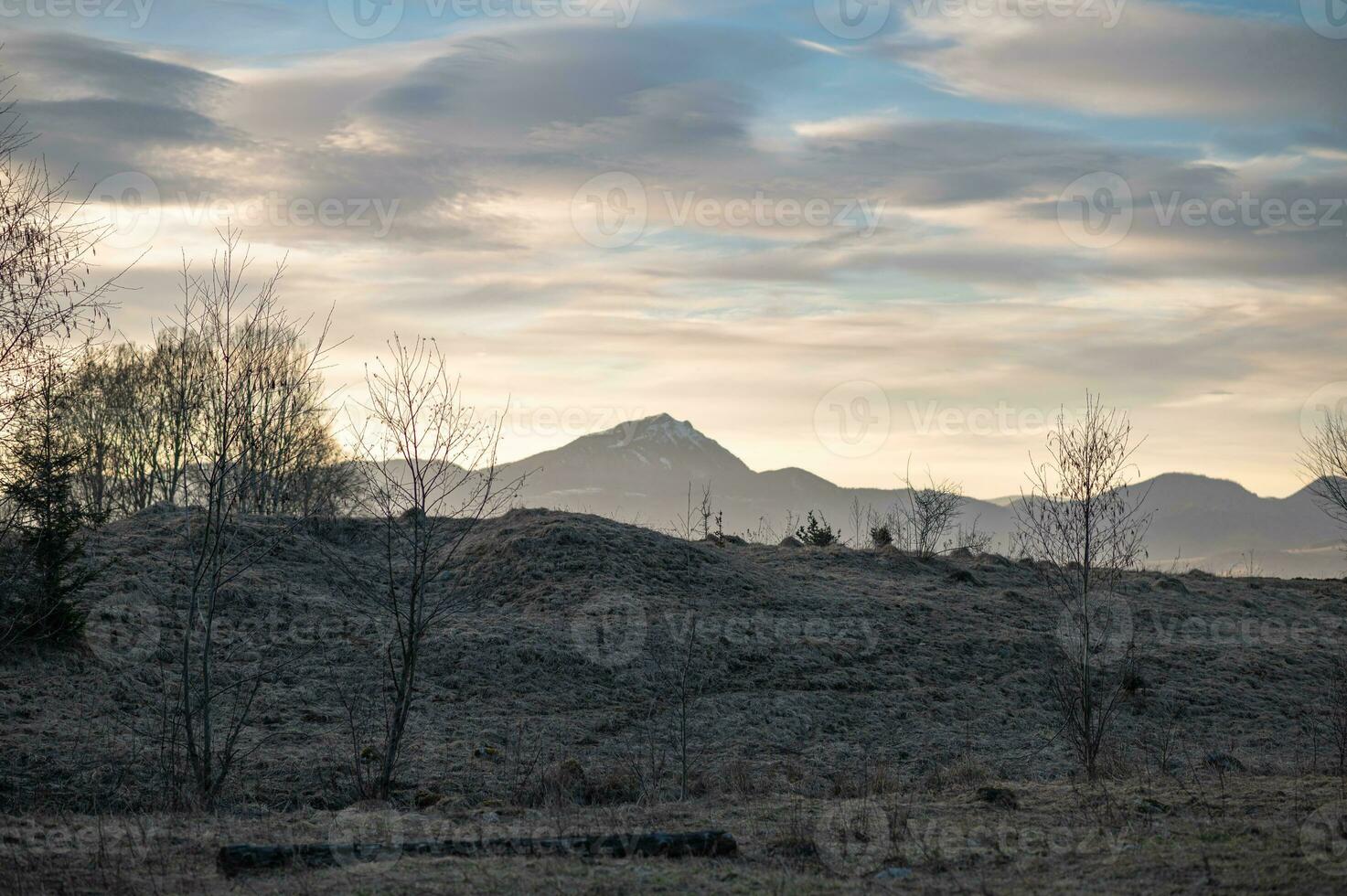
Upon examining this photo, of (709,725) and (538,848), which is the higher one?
(538,848)

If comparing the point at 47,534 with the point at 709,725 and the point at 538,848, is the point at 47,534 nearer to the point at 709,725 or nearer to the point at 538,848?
the point at 709,725

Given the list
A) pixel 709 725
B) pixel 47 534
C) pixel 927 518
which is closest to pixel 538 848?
pixel 709 725

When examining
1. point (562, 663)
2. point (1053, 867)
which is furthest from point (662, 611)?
point (1053, 867)

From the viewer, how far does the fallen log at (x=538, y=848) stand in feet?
25.3

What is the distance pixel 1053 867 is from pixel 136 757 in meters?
10.7

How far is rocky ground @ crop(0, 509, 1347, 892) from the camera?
7695 mm

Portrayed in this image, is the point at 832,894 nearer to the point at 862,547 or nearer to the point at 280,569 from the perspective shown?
the point at 280,569

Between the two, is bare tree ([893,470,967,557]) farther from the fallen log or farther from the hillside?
the fallen log

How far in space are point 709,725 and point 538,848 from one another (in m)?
8.83

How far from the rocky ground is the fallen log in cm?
24

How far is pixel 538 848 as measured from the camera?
7945mm

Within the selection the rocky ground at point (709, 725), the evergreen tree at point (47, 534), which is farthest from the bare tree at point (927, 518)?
the evergreen tree at point (47, 534)

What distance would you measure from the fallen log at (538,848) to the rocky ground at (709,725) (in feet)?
0.79

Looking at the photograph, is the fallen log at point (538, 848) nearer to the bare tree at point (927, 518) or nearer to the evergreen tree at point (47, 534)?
the evergreen tree at point (47, 534)
